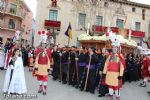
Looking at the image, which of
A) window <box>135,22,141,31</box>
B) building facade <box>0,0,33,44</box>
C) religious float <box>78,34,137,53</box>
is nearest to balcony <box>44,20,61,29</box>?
window <box>135,22,141,31</box>

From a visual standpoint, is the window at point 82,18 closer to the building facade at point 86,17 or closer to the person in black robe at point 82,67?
the building facade at point 86,17

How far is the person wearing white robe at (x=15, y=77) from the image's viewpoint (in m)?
10.7

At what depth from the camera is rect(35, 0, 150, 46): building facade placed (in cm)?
4075

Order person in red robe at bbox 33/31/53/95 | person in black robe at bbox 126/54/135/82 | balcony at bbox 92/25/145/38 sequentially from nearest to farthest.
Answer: person in red robe at bbox 33/31/53/95, person in black robe at bbox 126/54/135/82, balcony at bbox 92/25/145/38

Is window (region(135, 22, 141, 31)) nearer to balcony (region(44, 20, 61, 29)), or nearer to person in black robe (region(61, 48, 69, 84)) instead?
balcony (region(44, 20, 61, 29))

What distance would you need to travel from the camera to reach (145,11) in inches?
1843

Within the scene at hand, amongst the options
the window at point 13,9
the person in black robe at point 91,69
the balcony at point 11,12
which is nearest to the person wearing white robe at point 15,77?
the person in black robe at point 91,69

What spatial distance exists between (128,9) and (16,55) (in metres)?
36.4

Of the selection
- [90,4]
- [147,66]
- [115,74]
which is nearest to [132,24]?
[90,4]

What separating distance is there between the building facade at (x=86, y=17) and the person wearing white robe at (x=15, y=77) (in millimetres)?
27402

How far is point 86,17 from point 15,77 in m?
32.1

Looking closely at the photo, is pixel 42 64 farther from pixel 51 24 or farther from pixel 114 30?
pixel 51 24

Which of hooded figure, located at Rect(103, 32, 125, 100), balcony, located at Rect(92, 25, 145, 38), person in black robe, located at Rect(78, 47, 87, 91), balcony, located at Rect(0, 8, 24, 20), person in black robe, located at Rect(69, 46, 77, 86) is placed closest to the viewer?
hooded figure, located at Rect(103, 32, 125, 100)

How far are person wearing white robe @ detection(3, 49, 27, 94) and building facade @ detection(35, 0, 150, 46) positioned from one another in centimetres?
2740
